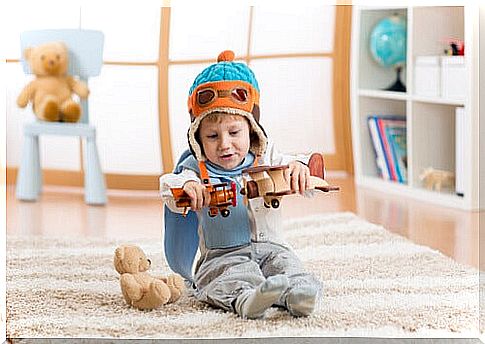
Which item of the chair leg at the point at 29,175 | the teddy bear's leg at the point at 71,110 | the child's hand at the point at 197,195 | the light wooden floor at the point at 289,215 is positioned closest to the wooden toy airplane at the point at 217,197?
the child's hand at the point at 197,195

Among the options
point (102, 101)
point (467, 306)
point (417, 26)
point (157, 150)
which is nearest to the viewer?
point (467, 306)

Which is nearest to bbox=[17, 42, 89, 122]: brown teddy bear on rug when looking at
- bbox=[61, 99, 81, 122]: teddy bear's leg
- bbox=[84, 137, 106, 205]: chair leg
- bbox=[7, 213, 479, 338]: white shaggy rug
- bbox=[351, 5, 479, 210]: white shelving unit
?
bbox=[61, 99, 81, 122]: teddy bear's leg

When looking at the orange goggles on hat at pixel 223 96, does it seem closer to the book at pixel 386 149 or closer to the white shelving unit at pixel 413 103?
the white shelving unit at pixel 413 103

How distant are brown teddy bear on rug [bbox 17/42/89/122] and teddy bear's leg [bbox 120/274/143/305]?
848mm

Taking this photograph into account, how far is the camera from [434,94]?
94.5 inches

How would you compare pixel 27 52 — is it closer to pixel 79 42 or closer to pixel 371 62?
pixel 79 42

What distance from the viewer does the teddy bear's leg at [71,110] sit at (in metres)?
2.23

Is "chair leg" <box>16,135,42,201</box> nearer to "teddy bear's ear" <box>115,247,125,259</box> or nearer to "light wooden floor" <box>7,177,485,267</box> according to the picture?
"light wooden floor" <box>7,177,485,267</box>

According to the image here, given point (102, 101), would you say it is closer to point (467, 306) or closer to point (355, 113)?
point (355, 113)

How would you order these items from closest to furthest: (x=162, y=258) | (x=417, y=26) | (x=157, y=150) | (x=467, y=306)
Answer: (x=467, y=306)
(x=162, y=258)
(x=157, y=150)
(x=417, y=26)

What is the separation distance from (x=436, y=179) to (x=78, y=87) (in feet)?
2.90

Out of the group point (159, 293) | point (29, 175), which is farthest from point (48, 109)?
point (159, 293)

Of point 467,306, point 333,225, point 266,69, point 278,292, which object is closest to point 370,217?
point 333,225

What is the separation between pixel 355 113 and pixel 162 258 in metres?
1.07
